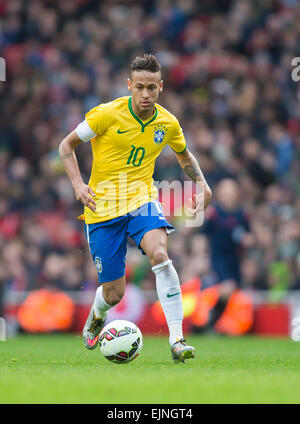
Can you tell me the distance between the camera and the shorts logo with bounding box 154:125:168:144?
7136mm

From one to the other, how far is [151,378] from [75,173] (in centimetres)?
194

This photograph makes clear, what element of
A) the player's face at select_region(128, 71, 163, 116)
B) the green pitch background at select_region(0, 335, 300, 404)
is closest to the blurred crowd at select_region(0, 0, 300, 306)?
the green pitch background at select_region(0, 335, 300, 404)

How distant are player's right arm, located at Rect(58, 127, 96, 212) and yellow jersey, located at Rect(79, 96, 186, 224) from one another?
239mm

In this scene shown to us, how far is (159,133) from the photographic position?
7152 millimetres

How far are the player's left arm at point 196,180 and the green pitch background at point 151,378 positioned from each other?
4.07 ft

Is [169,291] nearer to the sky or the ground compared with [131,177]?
nearer to the ground

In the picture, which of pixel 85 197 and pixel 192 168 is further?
pixel 192 168

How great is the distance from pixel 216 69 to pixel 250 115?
1.22 metres

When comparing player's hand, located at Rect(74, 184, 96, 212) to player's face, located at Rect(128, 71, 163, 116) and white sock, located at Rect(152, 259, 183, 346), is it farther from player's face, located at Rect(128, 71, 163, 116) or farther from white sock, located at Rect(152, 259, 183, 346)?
player's face, located at Rect(128, 71, 163, 116)

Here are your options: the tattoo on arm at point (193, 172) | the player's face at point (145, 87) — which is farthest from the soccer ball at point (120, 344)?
the player's face at point (145, 87)

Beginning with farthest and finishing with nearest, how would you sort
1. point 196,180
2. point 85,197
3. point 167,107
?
point 167,107 < point 196,180 < point 85,197

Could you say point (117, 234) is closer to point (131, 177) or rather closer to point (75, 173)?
point (131, 177)

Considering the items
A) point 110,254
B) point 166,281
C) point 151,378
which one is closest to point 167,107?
point 110,254

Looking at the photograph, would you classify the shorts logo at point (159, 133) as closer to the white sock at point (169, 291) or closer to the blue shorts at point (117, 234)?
the blue shorts at point (117, 234)
